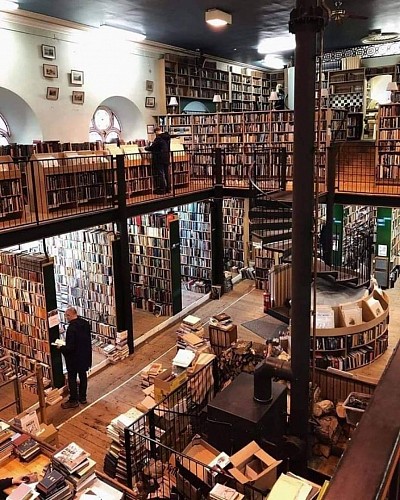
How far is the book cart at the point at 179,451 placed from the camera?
4.25 meters

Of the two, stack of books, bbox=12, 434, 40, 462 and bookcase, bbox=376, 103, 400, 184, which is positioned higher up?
bookcase, bbox=376, 103, 400, 184

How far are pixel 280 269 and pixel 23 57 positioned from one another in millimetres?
6160

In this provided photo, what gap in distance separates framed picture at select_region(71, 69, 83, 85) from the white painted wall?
8 centimetres

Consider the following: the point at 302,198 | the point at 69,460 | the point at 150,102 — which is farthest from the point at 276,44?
the point at 69,460

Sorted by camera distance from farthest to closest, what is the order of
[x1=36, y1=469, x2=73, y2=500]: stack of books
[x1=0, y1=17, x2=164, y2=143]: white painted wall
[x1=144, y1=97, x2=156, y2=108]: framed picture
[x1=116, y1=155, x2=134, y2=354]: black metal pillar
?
[x1=144, y1=97, x2=156, y2=108]: framed picture, [x1=0, y1=17, x2=164, y2=143]: white painted wall, [x1=116, y1=155, x2=134, y2=354]: black metal pillar, [x1=36, y1=469, x2=73, y2=500]: stack of books

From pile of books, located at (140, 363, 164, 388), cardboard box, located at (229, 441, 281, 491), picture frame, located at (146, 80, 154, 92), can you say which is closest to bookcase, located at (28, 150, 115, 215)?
pile of books, located at (140, 363, 164, 388)

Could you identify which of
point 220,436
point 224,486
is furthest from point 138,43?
point 224,486

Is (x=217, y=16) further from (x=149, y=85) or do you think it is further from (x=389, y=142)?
(x=389, y=142)

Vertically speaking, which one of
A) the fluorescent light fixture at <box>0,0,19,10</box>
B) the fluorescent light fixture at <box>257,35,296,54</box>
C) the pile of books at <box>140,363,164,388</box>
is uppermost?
the fluorescent light fixture at <box>257,35,296,54</box>

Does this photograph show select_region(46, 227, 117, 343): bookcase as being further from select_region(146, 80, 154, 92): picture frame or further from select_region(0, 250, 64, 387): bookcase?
select_region(146, 80, 154, 92): picture frame

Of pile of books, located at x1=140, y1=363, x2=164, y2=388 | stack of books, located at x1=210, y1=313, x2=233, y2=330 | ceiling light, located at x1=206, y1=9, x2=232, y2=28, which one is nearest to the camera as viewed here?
pile of books, located at x1=140, y1=363, x2=164, y2=388

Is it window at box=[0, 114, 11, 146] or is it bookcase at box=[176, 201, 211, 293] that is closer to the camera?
window at box=[0, 114, 11, 146]

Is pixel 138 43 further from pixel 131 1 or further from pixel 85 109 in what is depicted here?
pixel 131 1

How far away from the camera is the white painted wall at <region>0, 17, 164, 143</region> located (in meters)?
8.82
